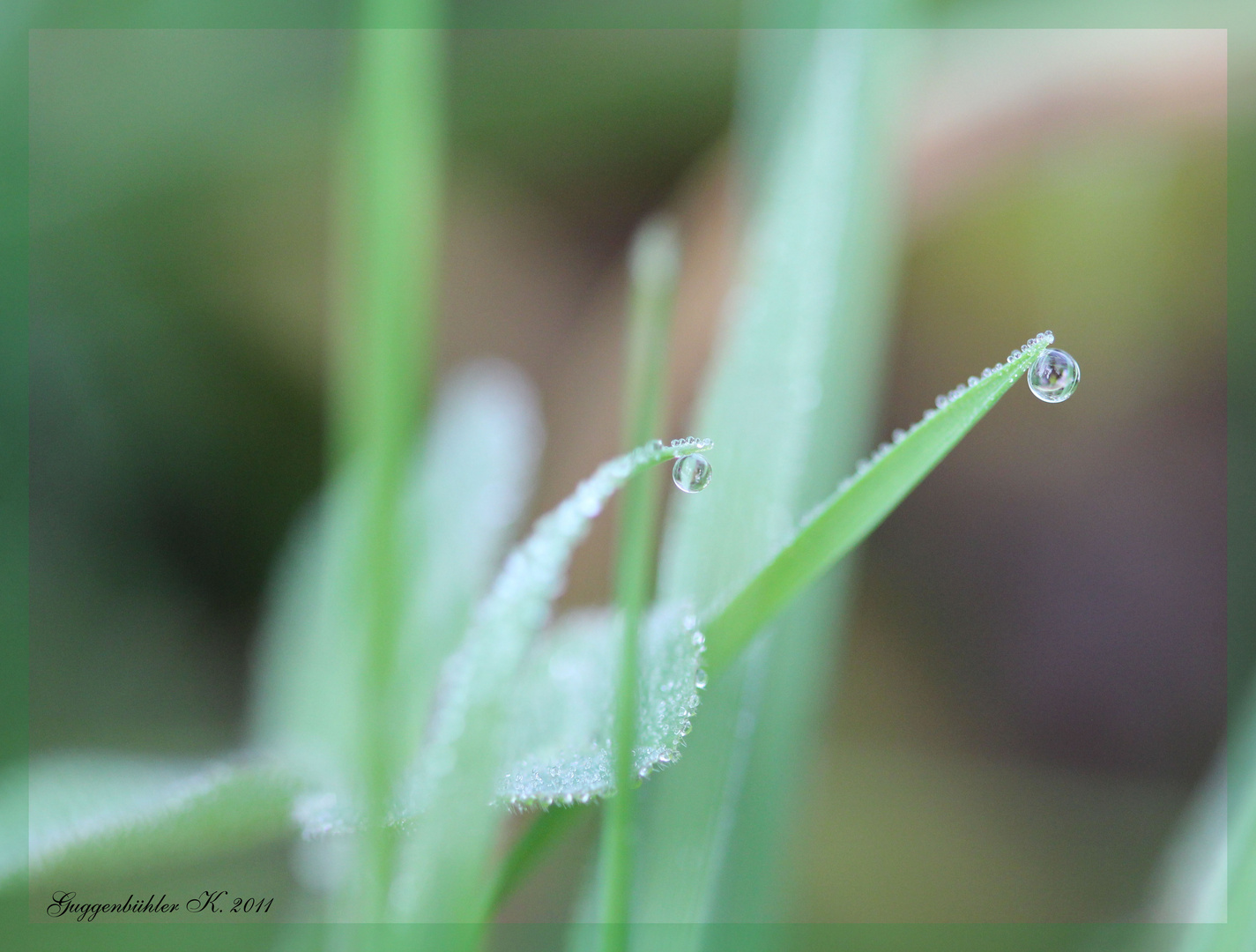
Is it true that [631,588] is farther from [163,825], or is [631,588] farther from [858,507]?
[163,825]

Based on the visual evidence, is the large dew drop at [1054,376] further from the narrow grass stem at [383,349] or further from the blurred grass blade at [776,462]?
the narrow grass stem at [383,349]

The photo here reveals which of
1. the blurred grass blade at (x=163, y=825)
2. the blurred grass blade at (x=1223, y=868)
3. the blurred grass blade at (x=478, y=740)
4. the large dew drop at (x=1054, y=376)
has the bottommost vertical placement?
the blurred grass blade at (x=1223, y=868)

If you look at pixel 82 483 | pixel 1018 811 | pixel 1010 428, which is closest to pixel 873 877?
pixel 1018 811

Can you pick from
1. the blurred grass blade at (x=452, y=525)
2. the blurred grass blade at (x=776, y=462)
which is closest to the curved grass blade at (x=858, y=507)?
the blurred grass blade at (x=776, y=462)

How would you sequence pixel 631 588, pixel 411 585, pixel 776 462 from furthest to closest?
pixel 411 585, pixel 776 462, pixel 631 588

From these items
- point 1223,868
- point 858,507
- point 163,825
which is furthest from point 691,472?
point 1223,868

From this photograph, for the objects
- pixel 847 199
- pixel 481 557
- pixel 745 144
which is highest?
pixel 745 144

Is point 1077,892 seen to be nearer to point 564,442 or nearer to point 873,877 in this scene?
point 873,877
